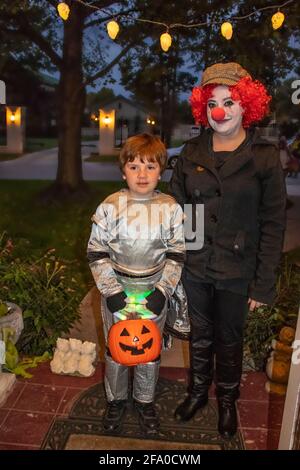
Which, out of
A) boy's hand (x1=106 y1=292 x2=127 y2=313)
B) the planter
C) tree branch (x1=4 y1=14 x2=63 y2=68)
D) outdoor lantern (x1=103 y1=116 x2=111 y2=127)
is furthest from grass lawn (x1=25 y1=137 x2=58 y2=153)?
boy's hand (x1=106 y1=292 x2=127 y2=313)

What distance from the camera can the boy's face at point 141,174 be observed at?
2230 millimetres

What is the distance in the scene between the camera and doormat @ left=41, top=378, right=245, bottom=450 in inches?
95.3

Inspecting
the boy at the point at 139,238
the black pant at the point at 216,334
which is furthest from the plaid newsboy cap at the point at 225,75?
the black pant at the point at 216,334

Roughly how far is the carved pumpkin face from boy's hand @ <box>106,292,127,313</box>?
85mm

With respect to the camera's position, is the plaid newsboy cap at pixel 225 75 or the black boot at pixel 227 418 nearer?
the plaid newsboy cap at pixel 225 75

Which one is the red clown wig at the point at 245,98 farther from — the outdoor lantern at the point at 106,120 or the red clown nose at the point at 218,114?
the outdoor lantern at the point at 106,120

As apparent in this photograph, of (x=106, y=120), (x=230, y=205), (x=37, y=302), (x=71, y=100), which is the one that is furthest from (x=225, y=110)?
(x=71, y=100)

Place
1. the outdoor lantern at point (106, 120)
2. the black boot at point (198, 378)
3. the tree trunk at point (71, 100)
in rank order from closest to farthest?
the black boot at point (198, 378) → the outdoor lantern at point (106, 120) → the tree trunk at point (71, 100)

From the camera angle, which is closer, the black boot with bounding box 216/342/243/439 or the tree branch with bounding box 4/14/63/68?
the black boot with bounding box 216/342/243/439

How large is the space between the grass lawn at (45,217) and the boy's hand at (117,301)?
3677mm

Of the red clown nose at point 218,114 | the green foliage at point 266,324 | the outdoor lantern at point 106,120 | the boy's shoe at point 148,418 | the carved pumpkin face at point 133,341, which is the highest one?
the red clown nose at point 218,114

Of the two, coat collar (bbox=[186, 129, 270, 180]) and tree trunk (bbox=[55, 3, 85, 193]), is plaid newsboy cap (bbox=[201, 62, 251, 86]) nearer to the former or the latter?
coat collar (bbox=[186, 129, 270, 180])

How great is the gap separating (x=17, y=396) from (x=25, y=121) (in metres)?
3.93
